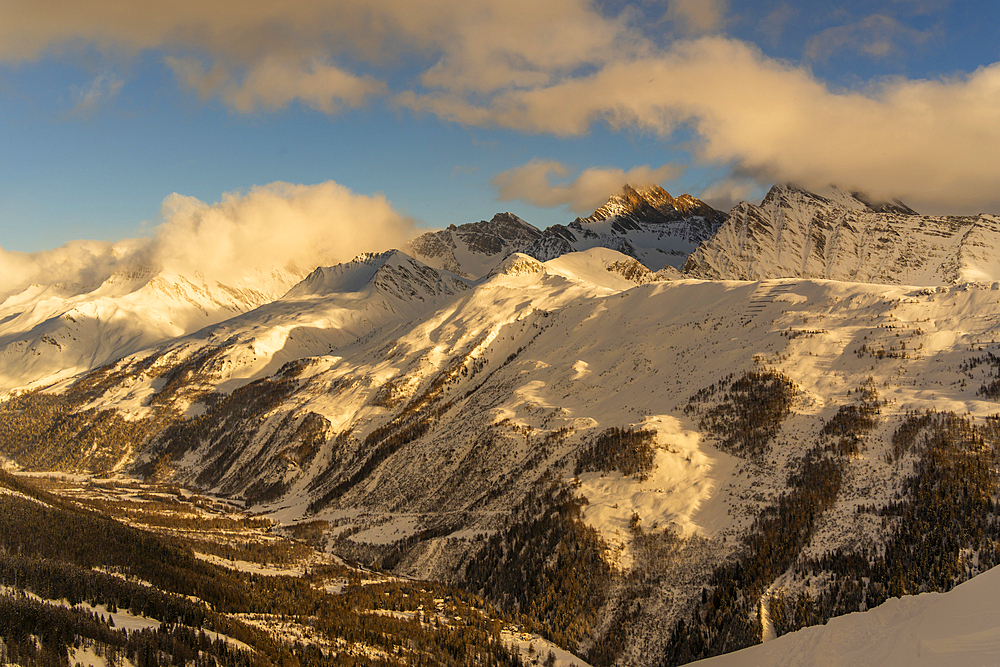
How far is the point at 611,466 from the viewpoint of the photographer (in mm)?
108562

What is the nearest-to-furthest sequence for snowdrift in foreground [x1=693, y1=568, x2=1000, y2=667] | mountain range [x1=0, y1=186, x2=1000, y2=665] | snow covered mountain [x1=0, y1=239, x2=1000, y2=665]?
snowdrift in foreground [x1=693, y1=568, x2=1000, y2=667], mountain range [x1=0, y1=186, x2=1000, y2=665], snow covered mountain [x1=0, y1=239, x2=1000, y2=665]

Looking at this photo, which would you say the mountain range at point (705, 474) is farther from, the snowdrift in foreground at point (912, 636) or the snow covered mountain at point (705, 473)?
the snowdrift in foreground at point (912, 636)

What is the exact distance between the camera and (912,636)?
2021 inches

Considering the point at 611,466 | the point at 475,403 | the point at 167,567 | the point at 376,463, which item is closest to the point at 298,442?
the point at 376,463

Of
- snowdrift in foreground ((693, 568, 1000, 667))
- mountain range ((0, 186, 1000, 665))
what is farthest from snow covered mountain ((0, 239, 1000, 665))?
snowdrift in foreground ((693, 568, 1000, 667))

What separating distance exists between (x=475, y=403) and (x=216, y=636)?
92239 mm

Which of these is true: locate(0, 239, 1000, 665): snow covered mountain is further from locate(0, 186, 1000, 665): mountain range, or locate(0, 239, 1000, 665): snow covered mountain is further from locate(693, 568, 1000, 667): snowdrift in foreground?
locate(693, 568, 1000, 667): snowdrift in foreground

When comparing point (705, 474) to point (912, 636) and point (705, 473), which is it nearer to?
point (705, 473)

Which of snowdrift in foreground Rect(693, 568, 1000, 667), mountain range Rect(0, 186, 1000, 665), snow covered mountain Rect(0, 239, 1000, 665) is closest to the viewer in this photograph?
snowdrift in foreground Rect(693, 568, 1000, 667)

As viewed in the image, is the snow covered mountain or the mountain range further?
the snow covered mountain

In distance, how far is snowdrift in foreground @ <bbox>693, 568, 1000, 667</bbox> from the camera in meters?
46.1

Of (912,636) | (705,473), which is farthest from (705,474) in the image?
(912,636)

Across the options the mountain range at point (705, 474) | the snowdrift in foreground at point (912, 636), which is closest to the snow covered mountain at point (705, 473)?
the mountain range at point (705, 474)

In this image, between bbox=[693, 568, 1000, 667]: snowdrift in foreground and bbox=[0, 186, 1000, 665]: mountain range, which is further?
bbox=[0, 186, 1000, 665]: mountain range
